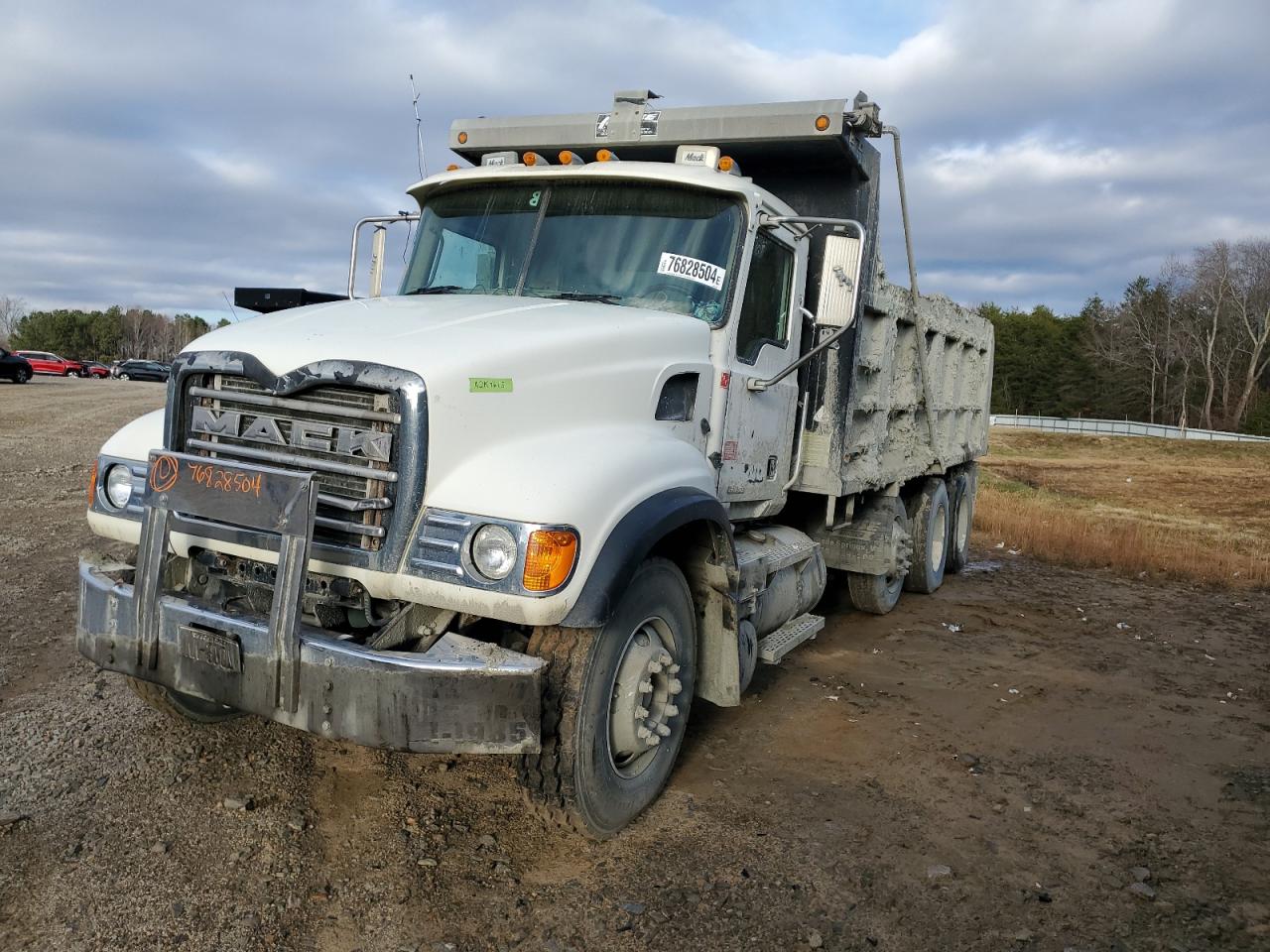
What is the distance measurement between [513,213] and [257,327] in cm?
158

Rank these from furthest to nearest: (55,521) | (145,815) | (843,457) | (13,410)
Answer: (13,410) → (55,521) → (843,457) → (145,815)

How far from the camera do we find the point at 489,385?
3.48 metres

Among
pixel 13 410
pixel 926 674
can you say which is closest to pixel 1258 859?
pixel 926 674

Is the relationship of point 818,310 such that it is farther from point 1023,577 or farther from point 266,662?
point 1023,577

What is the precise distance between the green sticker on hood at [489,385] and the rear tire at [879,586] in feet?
14.8

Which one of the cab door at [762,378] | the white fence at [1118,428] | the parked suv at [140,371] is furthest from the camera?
the parked suv at [140,371]

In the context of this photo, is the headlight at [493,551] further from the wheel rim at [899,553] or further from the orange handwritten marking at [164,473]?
the wheel rim at [899,553]

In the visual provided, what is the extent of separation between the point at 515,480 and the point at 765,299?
7.48ft

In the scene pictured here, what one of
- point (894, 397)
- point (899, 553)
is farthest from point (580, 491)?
point (899, 553)

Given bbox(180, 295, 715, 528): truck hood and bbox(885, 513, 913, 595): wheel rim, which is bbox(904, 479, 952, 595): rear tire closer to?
bbox(885, 513, 913, 595): wheel rim

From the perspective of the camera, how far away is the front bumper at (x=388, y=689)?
3111mm

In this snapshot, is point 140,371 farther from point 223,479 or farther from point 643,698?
point 643,698

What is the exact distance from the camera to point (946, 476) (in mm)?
9609

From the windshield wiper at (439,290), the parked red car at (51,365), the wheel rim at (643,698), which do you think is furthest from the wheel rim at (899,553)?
the parked red car at (51,365)
